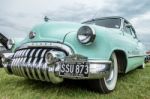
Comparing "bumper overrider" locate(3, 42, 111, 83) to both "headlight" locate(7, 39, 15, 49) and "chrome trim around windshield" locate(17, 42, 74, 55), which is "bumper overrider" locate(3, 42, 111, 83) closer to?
"chrome trim around windshield" locate(17, 42, 74, 55)

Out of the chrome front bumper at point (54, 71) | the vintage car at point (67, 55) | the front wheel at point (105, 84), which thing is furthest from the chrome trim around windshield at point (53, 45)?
the front wheel at point (105, 84)

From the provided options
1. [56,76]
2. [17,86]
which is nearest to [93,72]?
[56,76]

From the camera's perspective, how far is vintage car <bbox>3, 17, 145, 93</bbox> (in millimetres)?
3480

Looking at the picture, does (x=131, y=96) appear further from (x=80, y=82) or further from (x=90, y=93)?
(x=80, y=82)

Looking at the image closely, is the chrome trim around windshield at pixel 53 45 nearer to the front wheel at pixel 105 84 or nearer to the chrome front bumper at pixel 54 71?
the chrome front bumper at pixel 54 71

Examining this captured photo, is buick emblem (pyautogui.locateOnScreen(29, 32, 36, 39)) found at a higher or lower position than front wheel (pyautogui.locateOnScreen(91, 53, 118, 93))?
higher

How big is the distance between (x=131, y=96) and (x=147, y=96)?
9.4 inches

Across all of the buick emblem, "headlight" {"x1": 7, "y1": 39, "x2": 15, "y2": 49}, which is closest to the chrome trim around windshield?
the buick emblem

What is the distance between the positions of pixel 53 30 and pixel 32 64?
2.23 feet

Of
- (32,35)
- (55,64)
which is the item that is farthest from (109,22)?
(55,64)

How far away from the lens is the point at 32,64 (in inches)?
146

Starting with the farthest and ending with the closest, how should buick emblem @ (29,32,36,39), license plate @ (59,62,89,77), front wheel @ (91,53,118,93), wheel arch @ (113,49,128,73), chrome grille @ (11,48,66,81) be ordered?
wheel arch @ (113,49,128,73), buick emblem @ (29,32,36,39), front wheel @ (91,53,118,93), chrome grille @ (11,48,66,81), license plate @ (59,62,89,77)

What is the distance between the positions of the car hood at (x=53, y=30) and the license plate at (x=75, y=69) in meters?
0.52

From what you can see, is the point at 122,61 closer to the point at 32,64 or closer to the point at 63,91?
the point at 63,91
